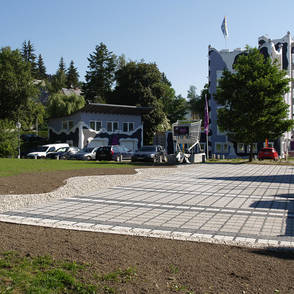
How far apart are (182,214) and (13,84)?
44841mm

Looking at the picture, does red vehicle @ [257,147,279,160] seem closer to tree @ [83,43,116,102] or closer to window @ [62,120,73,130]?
window @ [62,120,73,130]

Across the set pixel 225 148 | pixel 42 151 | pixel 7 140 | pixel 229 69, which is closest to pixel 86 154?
pixel 42 151

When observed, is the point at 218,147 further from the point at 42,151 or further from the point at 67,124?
the point at 42,151

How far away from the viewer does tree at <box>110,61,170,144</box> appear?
192 feet

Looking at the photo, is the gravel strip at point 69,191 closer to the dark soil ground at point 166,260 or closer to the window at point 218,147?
the dark soil ground at point 166,260

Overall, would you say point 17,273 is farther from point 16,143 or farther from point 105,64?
point 105,64

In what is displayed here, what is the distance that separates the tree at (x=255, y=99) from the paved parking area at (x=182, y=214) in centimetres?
1905

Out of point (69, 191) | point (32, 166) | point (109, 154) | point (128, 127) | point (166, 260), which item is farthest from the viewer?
point (128, 127)

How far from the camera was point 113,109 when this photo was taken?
50312mm

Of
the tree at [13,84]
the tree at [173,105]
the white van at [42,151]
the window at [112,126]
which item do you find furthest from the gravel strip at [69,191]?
the tree at [173,105]

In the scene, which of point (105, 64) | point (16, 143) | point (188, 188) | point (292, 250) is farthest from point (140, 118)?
point (292, 250)

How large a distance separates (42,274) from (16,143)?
1451 inches

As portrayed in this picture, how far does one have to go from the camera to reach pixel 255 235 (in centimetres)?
612

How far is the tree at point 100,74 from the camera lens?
8044 centimetres
